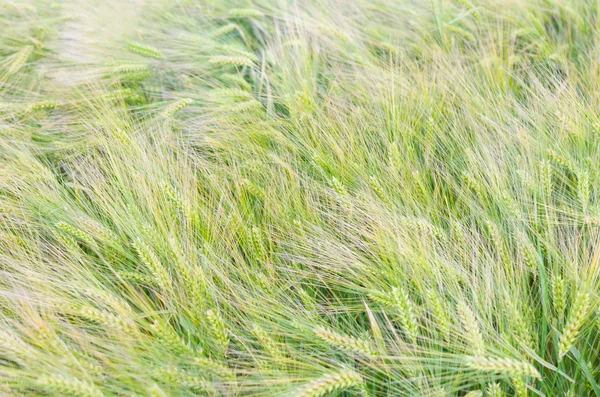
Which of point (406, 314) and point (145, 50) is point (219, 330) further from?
point (145, 50)

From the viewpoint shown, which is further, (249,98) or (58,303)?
(249,98)

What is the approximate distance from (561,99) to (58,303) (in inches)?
55.5

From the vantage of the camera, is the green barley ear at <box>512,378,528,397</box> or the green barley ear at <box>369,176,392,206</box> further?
the green barley ear at <box>369,176,392,206</box>

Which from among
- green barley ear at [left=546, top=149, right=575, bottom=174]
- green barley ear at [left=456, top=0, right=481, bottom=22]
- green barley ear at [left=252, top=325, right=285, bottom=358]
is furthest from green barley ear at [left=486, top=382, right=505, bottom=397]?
green barley ear at [left=456, top=0, right=481, bottom=22]

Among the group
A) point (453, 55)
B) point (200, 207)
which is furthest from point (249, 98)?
point (453, 55)

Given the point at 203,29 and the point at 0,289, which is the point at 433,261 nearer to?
the point at 0,289

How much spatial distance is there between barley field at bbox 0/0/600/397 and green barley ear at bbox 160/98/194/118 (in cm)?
1

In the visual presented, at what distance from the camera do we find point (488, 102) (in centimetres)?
154

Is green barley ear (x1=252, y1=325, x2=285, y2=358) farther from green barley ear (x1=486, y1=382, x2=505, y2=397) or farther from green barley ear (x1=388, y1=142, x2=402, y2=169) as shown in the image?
green barley ear (x1=388, y1=142, x2=402, y2=169)

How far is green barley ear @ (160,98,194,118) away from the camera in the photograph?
1.63 meters

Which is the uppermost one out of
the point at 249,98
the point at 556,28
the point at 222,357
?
the point at 556,28

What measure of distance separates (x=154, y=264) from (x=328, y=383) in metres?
0.42

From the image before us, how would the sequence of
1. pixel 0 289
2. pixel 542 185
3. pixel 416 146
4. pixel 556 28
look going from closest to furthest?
1. pixel 0 289
2. pixel 542 185
3. pixel 416 146
4. pixel 556 28

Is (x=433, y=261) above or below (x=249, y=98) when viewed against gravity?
below
